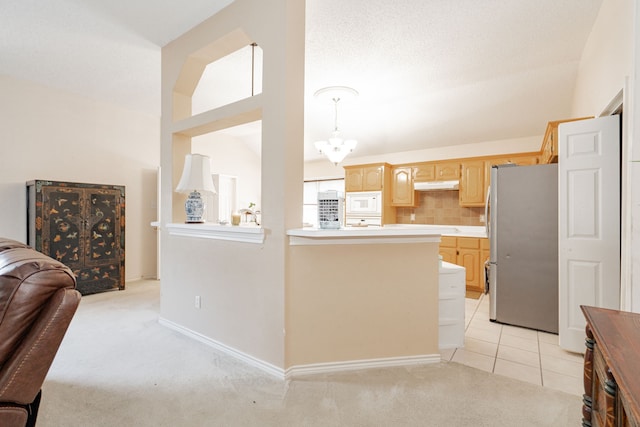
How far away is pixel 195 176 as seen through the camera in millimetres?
2801

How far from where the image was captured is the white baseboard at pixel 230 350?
2193mm

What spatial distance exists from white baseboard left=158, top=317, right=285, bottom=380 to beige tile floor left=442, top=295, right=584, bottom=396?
4.48 feet

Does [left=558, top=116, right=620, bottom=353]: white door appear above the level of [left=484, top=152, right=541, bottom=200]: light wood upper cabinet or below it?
below

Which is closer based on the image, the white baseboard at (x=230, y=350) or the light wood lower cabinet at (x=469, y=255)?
the white baseboard at (x=230, y=350)

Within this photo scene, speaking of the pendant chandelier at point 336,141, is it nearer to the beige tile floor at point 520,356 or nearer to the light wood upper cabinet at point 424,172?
the light wood upper cabinet at point 424,172

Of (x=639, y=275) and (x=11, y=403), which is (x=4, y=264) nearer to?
(x=11, y=403)

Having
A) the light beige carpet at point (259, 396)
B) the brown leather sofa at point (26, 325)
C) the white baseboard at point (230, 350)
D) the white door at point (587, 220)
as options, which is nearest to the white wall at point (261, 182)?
the white baseboard at point (230, 350)

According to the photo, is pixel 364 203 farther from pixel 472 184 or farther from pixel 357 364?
pixel 357 364

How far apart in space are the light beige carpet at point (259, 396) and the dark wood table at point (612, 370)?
0.75 metres

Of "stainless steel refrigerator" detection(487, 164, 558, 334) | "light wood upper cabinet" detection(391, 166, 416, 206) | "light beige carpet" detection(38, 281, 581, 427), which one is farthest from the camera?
"light wood upper cabinet" detection(391, 166, 416, 206)

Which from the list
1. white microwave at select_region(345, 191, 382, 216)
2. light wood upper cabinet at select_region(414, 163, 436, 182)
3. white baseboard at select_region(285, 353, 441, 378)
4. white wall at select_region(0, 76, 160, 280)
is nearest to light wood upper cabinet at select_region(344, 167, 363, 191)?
white microwave at select_region(345, 191, 382, 216)

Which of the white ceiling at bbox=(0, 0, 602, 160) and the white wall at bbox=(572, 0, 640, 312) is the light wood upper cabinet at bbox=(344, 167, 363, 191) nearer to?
the white ceiling at bbox=(0, 0, 602, 160)

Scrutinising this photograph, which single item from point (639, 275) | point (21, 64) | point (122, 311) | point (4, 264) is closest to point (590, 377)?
point (639, 275)

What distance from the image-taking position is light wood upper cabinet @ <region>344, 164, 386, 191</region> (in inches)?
224
